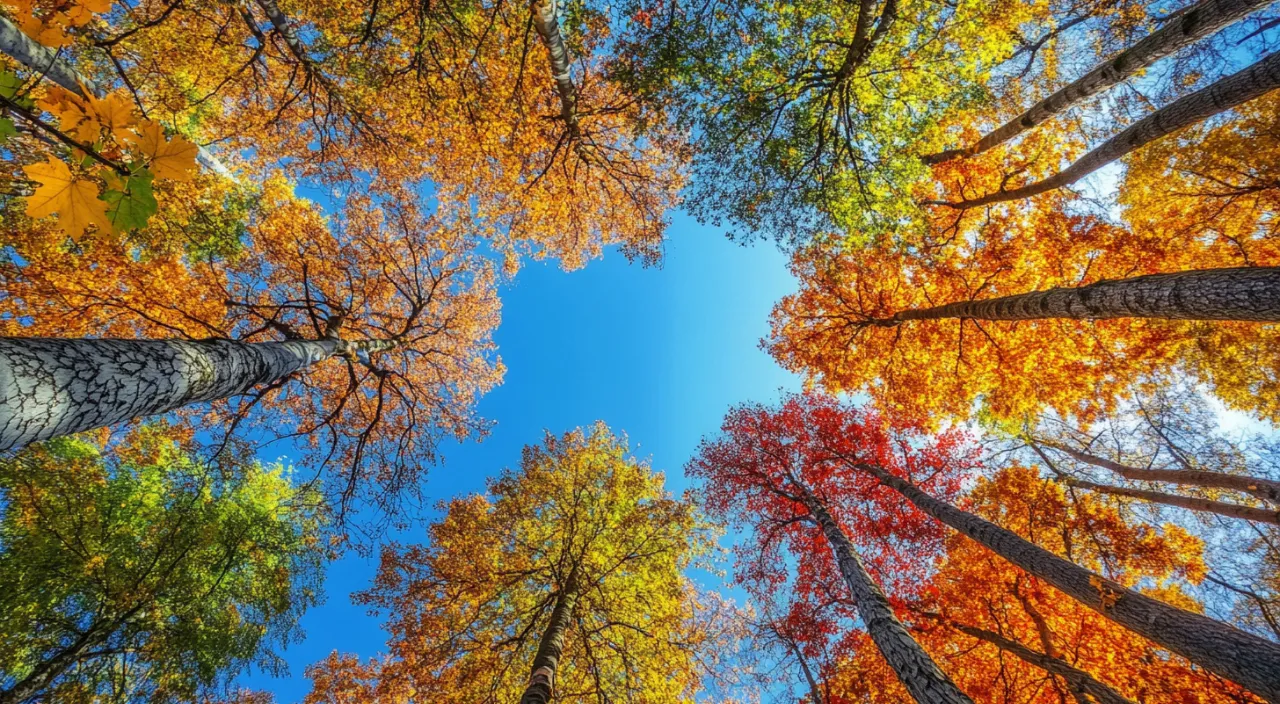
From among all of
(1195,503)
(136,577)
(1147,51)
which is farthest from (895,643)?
(136,577)

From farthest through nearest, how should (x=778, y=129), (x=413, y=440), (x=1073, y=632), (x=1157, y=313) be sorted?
(x=1073, y=632), (x=413, y=440), (x=778, y=129), (x=1157, y=313)

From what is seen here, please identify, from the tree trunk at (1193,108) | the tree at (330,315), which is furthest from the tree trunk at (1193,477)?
the tree at (330,315)

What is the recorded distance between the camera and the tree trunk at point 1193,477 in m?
6.98

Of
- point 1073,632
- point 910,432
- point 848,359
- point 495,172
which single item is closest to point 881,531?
point 910,432

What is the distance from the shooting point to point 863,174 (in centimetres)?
610

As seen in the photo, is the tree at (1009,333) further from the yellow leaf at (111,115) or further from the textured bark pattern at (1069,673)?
the yellow leaf at (111,115)

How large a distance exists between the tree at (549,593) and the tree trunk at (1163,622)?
5.19 metres

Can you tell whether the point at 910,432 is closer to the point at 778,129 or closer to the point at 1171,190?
the point at 1171,190

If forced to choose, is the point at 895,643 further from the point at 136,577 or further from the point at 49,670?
the point at 49,670

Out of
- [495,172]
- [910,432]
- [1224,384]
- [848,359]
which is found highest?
[495,172]

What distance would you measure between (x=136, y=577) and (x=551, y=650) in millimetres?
6892

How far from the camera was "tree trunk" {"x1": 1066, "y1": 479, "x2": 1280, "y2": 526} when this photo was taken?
7.43 metres

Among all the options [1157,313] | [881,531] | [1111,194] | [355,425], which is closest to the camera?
[1157,313]

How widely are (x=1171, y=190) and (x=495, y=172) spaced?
43.4ft
